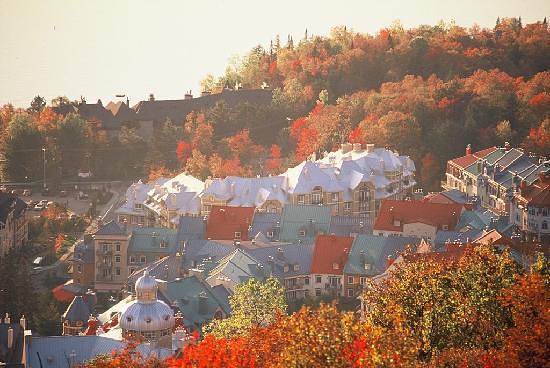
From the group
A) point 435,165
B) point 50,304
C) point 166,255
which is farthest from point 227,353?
point 435,165

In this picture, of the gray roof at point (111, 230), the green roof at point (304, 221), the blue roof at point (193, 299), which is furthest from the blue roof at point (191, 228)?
the blue roof at point (193, 299)

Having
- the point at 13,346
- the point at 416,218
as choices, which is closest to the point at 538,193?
the point at 416,218

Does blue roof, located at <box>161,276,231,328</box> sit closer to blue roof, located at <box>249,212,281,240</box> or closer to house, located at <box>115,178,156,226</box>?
blue roof, located at <box>249,212,281,240</box>

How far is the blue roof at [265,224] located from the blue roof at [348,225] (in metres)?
1.85

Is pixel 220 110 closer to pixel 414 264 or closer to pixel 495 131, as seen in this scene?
pixel 495 131

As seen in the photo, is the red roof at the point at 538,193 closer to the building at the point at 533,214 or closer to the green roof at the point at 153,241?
the building at the point at 533,214

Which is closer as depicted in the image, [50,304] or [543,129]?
[50,304]

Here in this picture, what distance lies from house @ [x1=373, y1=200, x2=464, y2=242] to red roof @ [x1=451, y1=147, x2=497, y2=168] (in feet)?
34.2

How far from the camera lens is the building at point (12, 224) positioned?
54.4 meters

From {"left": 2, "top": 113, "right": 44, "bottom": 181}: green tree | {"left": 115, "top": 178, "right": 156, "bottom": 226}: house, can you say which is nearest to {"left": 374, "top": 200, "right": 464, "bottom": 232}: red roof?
{"left": 115, "top": 178, "right": 156, "bottom": 226}: house

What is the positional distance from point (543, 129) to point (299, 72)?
Answer: 2040cm

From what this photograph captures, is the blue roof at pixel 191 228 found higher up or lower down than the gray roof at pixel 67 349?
higher up

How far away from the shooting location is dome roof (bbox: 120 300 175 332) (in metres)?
37.5

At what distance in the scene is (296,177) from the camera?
56.7 metres
